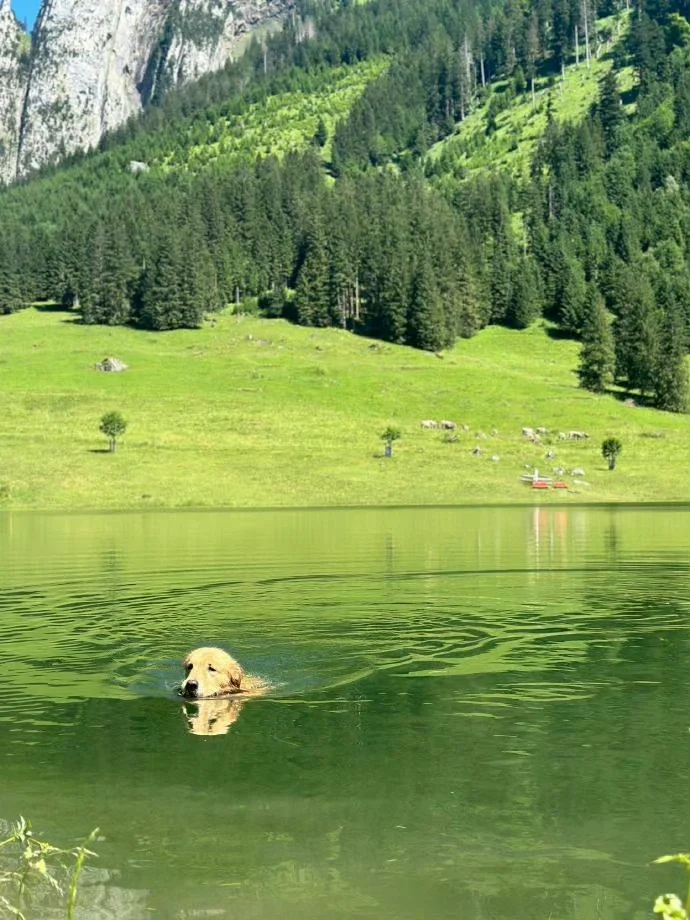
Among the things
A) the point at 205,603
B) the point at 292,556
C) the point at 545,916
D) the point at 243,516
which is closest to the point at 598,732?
the point at 545,916

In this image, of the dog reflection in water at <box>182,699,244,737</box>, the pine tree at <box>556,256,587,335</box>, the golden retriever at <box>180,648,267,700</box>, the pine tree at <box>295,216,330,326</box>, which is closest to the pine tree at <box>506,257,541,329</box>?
the pine tree at <box>556,256,587,335</box>

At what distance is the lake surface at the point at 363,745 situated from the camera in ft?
27.4

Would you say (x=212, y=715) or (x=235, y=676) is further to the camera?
(x=235, y=676)

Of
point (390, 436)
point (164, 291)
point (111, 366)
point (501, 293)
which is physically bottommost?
point (390, 436)

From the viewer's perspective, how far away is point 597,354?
12569 cm

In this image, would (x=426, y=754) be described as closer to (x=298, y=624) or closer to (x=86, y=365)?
(x=298, y=624)

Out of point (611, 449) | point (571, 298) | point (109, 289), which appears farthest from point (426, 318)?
point (611, 449)

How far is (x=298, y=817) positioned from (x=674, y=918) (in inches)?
288

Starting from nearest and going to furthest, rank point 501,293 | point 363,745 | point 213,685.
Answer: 1. point 363,745
2. point 213,685
3. point 501,293

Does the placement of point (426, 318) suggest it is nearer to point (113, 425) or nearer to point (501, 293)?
point (501, 293)

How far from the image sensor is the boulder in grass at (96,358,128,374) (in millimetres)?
126787

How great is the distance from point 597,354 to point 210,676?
383ft

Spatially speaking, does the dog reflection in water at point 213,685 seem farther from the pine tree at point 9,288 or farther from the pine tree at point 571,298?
the pine tree at point 9,288

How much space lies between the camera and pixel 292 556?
129ft
